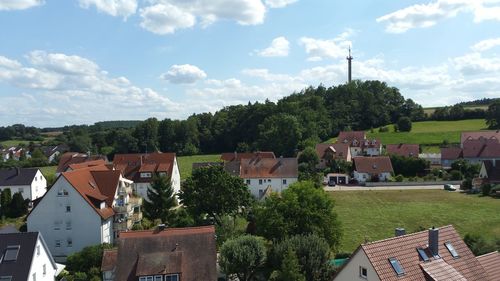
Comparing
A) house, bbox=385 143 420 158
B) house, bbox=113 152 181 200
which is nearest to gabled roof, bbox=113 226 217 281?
house, bbox=113 152 181 200

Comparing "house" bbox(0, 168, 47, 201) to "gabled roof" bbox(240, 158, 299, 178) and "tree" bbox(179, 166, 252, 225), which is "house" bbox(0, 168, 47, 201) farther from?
"gabled roof" bbox(240, 158, 299, 178)

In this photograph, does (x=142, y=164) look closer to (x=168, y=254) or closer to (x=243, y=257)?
(x=243, y=257)

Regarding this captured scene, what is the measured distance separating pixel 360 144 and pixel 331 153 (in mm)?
15702

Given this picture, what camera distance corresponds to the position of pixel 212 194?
49.4m

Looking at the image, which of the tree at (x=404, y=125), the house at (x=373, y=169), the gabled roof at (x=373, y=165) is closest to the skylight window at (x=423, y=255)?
the house at (x=373, y=169)

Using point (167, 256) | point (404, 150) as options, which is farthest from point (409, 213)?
point (404, 150)

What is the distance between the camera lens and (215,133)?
146m

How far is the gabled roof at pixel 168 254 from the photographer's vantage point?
30234 mm

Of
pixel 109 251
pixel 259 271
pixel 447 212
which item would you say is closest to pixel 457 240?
pixel 259 271

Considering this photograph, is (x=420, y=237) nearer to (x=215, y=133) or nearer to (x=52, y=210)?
(x=52, y=210)

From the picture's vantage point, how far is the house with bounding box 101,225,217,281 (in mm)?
30078

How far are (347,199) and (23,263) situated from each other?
4733 centimetres

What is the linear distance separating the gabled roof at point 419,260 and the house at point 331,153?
7104 cm

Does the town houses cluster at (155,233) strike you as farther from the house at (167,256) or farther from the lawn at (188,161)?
the lawn at (188,161)
